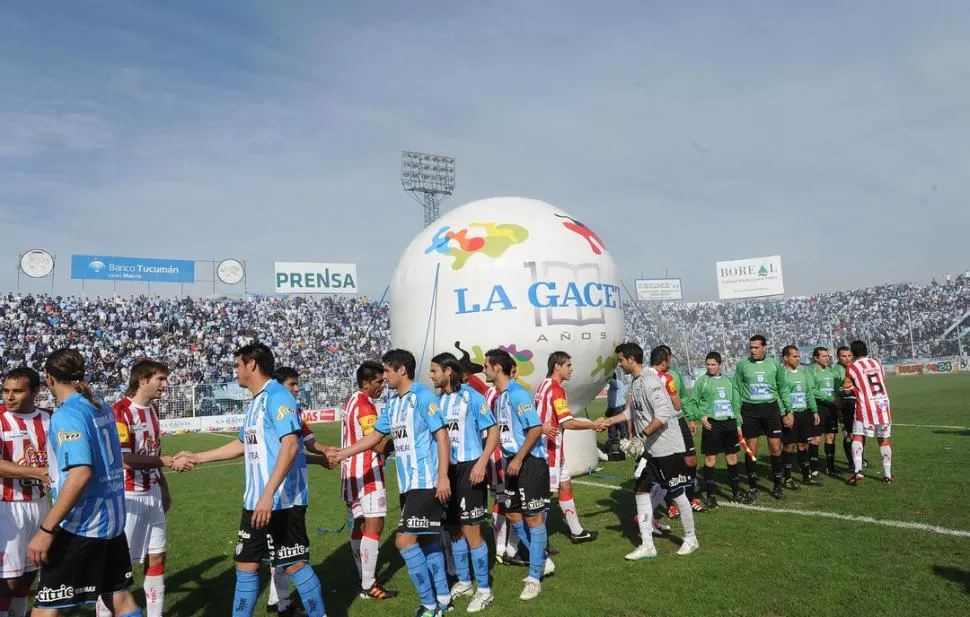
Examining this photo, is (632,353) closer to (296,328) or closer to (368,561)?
(368,561)

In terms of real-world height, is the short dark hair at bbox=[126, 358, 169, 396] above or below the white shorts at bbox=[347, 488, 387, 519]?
above

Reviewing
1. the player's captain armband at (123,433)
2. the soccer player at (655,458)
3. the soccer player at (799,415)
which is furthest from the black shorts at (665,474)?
the player's captain armband at (123,433)

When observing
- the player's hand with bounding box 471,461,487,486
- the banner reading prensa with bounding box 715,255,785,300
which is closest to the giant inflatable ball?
the player's hand with bounding box 471,461,487,486

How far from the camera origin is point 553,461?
304 inches

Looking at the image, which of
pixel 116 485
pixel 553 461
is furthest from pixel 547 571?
pixel 116 485

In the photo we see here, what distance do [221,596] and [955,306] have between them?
6020 centimetres

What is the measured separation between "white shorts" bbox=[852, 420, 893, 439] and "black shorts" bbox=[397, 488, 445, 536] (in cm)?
800

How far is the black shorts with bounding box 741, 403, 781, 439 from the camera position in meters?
9.30

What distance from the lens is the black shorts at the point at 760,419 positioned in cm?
930

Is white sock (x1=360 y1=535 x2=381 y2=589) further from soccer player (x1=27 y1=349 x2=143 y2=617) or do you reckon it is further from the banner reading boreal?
the banner reading boreal

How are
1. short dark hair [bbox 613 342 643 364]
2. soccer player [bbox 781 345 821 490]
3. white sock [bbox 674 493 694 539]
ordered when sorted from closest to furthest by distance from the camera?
1. white sock [bbox 674 493 694 539]
2. short dark hair [bbox 613 342 643 364]
3. soccer player [bbox 781 345 821 490]

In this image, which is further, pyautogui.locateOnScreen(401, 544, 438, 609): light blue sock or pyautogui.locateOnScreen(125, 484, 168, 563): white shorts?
pyautogui.locateOnScreen(125, 484, 168, 563): white shorts

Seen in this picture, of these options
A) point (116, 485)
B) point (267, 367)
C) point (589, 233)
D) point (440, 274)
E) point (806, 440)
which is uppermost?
point (589, 233)

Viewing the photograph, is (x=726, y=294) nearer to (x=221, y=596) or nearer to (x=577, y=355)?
(x=577, y=355)
